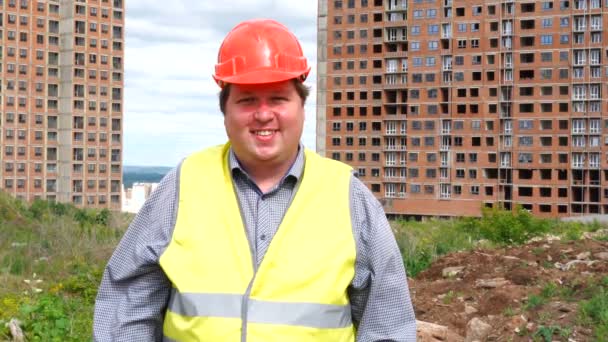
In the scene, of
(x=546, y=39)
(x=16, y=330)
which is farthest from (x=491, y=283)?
(x=546, y=39)

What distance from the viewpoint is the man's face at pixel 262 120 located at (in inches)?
92.3

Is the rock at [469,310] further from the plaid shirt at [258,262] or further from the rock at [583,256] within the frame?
the plaid shirt at [258,262]

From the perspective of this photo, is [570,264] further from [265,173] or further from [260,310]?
[260,310]

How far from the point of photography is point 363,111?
63.3 m

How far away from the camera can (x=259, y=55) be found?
236 centimetres

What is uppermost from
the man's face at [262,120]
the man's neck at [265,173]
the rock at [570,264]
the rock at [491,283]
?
the man's face at [262,120]

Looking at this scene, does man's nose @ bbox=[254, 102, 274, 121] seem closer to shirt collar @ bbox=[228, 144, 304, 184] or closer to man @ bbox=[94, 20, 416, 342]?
man @ bbox=[94, 20, 416, 342]

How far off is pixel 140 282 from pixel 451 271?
743 cm

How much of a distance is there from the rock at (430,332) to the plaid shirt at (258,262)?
404 cm

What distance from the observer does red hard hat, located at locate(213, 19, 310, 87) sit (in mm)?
2328

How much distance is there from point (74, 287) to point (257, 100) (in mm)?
6817

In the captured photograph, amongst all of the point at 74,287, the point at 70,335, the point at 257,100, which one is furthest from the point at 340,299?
the point at 74,287

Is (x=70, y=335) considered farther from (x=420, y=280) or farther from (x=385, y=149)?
(x=385, y=149)

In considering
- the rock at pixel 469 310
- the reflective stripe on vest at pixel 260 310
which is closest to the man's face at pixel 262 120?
the reflective stripe on vest at pixel 260 310
